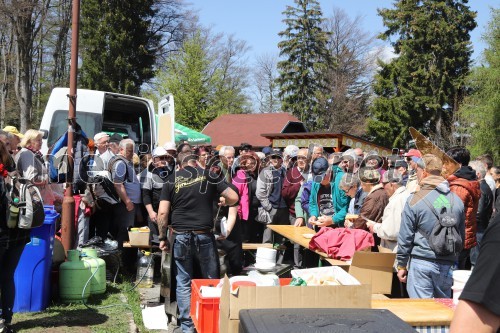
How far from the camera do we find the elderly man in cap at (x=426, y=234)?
4.56m

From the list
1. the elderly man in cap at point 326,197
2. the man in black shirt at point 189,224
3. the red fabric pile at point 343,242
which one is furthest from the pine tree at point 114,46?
the man in black shirt at point 189,224

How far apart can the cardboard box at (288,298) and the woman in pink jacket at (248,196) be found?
5088 mm

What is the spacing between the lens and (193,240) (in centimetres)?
528

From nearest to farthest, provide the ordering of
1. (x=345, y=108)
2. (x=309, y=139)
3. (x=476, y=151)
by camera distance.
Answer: (x=309, y=139) < (x=476, y=151) < (x=345, y=108)

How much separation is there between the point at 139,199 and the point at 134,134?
4169 mm

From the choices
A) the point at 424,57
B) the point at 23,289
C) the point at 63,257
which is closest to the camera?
the point at 23,289

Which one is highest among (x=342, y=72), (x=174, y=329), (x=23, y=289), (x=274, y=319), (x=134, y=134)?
(x=342, y=72)

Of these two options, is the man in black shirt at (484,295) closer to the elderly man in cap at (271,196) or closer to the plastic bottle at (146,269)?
the plastic bottle at (146,269)

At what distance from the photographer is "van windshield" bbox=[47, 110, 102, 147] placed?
32.9 feet

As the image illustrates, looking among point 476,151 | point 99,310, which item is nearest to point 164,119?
point 99,310

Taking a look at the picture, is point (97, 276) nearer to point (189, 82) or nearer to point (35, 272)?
point (35, 272)

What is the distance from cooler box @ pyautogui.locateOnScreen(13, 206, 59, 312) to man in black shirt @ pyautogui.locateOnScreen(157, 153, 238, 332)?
4.63 feet

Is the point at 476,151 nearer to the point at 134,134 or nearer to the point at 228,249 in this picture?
the point at 134,134

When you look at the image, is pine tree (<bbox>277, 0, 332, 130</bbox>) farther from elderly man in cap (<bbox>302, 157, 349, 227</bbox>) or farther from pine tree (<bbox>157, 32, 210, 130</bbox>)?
elderly man in cap (<bbox>302, 157, 349, 227</bbox>)
